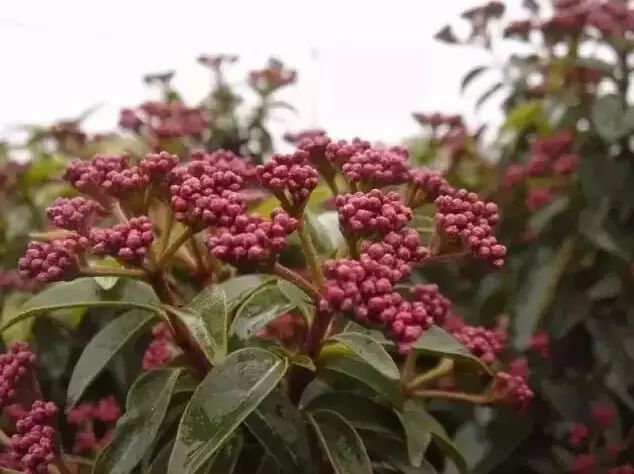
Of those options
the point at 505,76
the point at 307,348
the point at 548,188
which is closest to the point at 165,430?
the point at 307,348

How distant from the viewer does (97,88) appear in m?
2.19

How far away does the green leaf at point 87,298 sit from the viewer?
639mm

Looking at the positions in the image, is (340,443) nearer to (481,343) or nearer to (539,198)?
(481,343)

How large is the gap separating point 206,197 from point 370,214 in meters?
0.11

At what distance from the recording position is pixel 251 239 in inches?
22.2

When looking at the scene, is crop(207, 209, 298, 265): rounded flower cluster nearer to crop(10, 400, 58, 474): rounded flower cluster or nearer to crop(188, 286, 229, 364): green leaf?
crop(188, 286, 229, 364): green leaf

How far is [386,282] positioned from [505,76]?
0.84 m

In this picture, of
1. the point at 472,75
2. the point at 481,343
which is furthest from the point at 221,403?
the point at 472,75

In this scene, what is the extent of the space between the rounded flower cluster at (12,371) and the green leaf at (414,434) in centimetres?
28

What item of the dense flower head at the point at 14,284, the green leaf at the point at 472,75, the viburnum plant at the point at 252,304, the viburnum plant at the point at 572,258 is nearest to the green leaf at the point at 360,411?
the viburnum plant at the point at 252,304

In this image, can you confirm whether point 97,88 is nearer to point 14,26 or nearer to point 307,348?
point 14,26

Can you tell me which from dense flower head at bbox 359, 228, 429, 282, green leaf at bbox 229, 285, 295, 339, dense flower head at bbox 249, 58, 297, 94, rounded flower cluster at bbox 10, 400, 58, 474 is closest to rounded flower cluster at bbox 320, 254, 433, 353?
dense flower head at bbox 359, 228, 429, 282

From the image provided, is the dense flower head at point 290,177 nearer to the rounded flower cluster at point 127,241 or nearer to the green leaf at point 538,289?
the rounded flower cluster at point 127,241

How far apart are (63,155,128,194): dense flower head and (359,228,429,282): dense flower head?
19cm
